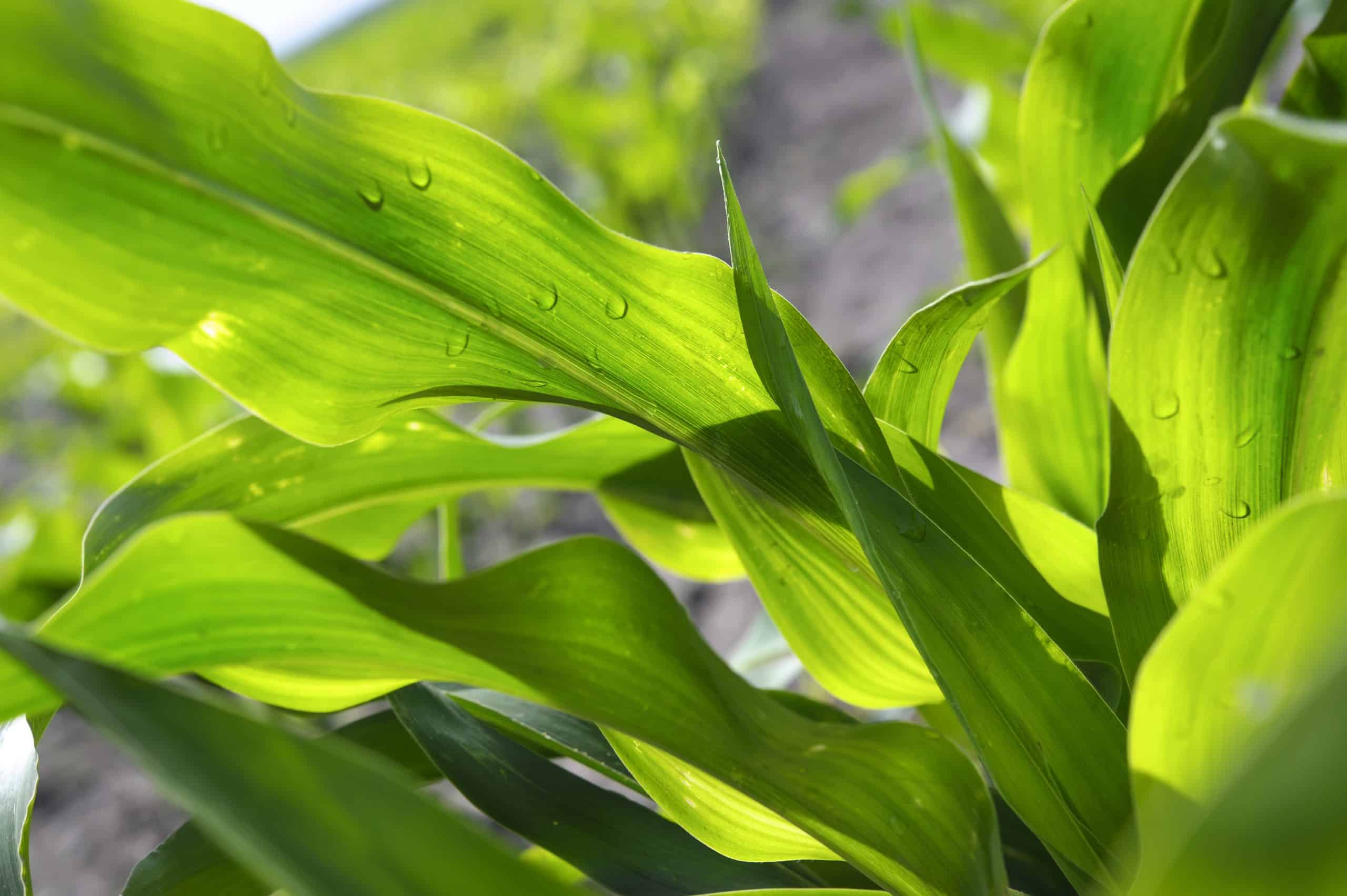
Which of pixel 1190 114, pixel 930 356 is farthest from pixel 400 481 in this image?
pixel 1190 114

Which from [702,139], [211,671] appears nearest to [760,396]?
[211,671]

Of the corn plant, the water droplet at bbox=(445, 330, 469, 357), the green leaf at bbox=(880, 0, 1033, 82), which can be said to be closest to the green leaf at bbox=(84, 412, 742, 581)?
the corn plant

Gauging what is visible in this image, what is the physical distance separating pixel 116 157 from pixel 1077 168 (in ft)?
1.24

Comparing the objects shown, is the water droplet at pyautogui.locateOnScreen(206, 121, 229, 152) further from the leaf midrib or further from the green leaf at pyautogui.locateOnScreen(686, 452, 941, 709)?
the green leaf at pyautogui.locateOnScreen(686, 452, 941, 709)

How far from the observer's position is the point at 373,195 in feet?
0.86

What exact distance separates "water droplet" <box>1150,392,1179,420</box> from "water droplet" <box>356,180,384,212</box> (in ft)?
0.74

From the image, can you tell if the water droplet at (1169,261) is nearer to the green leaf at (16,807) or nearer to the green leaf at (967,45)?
the green leaf at (16,807)

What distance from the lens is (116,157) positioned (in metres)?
0.23

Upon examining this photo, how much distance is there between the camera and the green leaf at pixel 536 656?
0.69 ft

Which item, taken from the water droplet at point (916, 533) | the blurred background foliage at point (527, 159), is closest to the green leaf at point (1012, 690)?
the water droplet at point (916, 533)

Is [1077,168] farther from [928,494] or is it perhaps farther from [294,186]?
[294,186]

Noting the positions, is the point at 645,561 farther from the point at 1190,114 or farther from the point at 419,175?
the point at 1190,114

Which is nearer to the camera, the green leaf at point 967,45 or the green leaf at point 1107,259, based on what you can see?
the green leaf at point 1107,259

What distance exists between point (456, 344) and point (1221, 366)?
216mm
